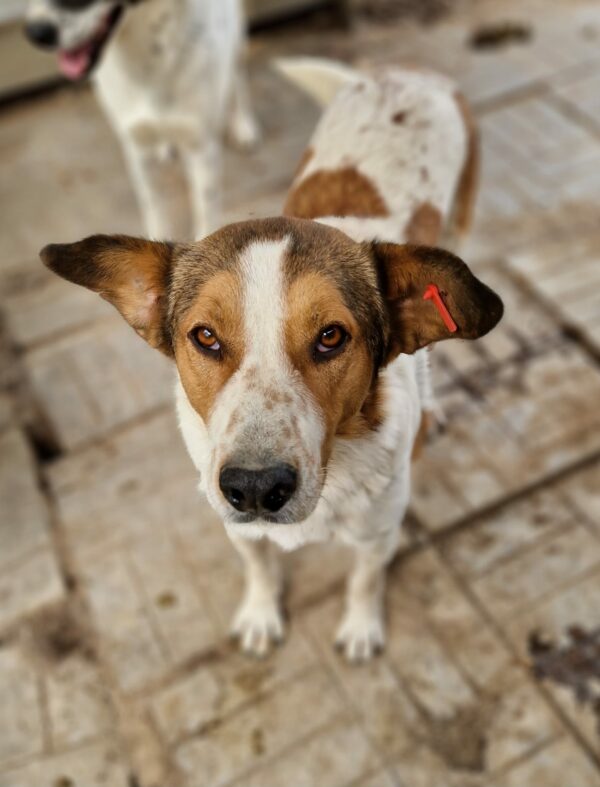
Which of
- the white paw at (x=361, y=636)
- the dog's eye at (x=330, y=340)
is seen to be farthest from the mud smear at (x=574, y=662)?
the dog's eye at (x=330, y=340)

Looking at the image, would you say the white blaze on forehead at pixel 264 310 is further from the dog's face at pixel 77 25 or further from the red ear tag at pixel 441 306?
the dog's face at pixel 77 25

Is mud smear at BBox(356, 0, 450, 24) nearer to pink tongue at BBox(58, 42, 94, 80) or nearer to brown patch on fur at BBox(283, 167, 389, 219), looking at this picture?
pink tongue at BBox(58, 42, 94, 80)

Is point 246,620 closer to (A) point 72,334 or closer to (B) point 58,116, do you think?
(A) point 72,334

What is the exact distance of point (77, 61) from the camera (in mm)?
3303

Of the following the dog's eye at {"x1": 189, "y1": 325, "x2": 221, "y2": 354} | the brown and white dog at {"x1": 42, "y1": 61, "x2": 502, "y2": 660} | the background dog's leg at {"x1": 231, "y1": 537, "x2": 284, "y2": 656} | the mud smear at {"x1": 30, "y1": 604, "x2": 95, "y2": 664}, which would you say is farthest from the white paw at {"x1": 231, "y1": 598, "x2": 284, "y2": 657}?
the dog's eye at {"x1": 189, "y1": 325, "x2": 221, "y2": 354}

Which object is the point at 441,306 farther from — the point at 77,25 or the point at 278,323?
the point at 77,25

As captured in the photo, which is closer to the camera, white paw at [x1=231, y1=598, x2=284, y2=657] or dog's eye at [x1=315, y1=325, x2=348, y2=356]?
dog's eye at [x1=315, y1=325, x2=348, y2=356]

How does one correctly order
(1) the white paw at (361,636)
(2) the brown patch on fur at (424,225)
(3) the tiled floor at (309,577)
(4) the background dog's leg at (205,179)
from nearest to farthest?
(2) the brown patch on fur at (424,225), (3) the tiled floor at (309,577), (1) the white paw at (361,636), (4) the background dog's leg at (205,179)

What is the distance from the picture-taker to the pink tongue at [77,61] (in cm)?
327

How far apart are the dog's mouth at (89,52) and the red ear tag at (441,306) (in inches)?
88.8

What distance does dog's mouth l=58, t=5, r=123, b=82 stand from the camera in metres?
3.21

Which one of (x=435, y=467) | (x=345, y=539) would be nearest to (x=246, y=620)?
(x=345, y=539)

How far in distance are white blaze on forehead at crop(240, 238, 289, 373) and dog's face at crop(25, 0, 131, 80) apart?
205 centimetres

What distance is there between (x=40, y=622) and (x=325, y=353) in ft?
6.20
